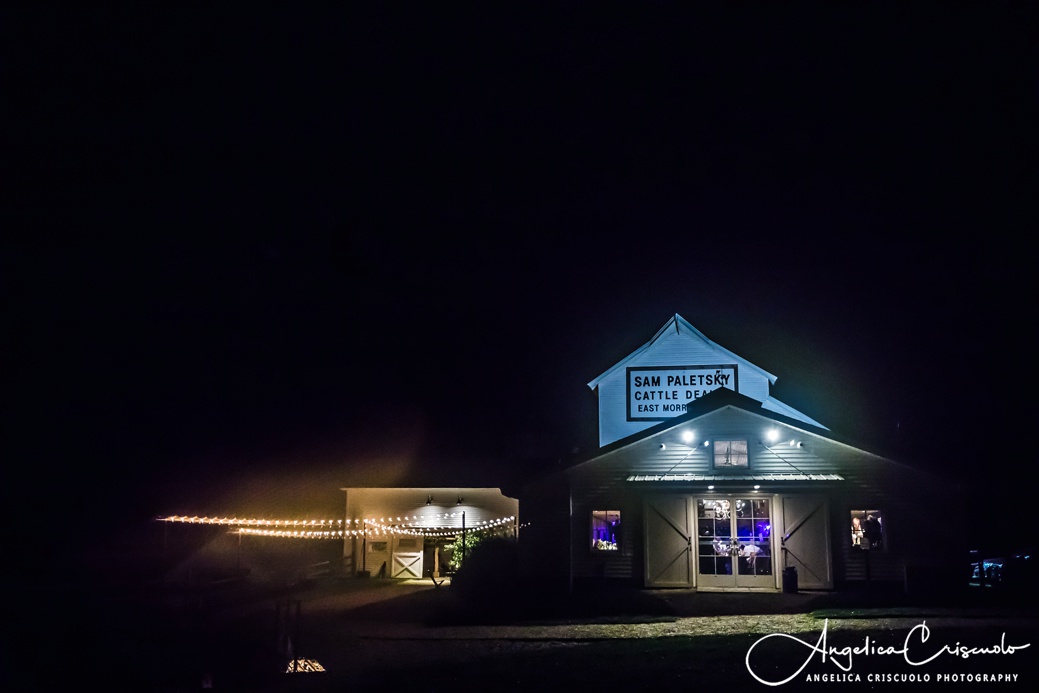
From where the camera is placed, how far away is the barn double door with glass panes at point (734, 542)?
1714cm

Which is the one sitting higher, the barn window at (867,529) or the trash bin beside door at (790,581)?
the barn window at (867,529)

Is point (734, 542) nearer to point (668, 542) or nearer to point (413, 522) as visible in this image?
point (668, 542)

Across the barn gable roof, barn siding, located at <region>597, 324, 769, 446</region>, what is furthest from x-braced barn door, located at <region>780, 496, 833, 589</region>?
the barn gable roof

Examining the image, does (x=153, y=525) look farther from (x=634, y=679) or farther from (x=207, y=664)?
(x=634, y=679)

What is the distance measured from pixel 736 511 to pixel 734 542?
0.73m

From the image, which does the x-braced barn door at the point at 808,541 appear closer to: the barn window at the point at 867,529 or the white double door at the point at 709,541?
the white double door at the point at 709,541

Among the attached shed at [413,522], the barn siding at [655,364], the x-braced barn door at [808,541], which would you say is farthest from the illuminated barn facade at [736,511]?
the barn siding at [655,364]

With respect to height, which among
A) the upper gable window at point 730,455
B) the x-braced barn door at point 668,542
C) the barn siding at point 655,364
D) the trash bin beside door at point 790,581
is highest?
the barn siding at point 655,364

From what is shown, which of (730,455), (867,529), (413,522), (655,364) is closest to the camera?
(867,529)

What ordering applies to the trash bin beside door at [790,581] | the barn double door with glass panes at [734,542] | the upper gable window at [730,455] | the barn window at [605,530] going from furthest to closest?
the barn window at [605,530], the upper gable window at [730,455], the barn double door with glass panes at [734,542], the trash bin beside door at [790,581]

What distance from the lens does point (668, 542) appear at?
17.6 m

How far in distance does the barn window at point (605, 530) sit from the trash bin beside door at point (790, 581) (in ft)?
13.0

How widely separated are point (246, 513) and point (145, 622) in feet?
27.5

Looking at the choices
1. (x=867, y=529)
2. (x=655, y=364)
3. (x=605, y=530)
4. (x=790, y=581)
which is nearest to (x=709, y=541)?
(x=790, y=581)
